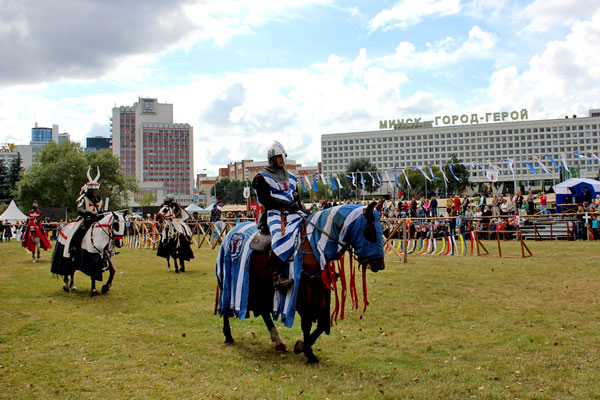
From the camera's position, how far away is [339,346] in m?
8.42

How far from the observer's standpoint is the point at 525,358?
7375 mm

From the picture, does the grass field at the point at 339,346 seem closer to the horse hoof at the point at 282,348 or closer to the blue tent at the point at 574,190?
the horse hoof at the point at 282,348

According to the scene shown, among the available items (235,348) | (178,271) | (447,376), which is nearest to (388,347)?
(447,376)

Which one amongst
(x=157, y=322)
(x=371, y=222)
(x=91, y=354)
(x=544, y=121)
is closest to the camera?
(x=371, y=222)

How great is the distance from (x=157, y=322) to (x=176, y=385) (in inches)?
161

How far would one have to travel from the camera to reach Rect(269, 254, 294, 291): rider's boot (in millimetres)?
7350

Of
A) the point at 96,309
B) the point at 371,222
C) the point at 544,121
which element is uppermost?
the point at 544,121

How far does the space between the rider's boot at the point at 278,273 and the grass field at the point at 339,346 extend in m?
1.23

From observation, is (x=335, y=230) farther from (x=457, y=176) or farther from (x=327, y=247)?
(x=457, y=176)

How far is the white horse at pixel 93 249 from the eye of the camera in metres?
13.9

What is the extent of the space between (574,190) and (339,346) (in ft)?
103

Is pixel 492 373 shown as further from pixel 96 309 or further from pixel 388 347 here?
pixel 96 309

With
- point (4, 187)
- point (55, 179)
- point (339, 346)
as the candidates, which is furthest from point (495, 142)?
point (339, 346)

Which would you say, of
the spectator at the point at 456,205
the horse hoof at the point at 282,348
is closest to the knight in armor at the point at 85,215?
the horse hoof at the point at 282,348
